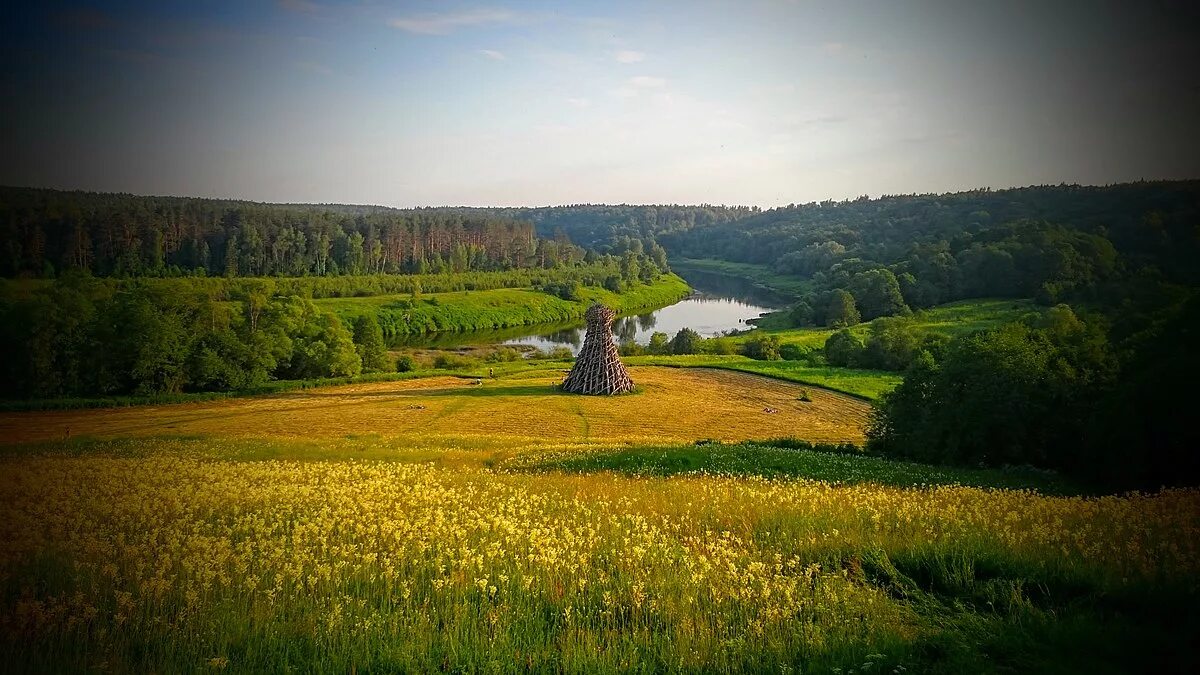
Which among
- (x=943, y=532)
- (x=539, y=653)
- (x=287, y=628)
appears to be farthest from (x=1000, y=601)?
(x=287, y=628)

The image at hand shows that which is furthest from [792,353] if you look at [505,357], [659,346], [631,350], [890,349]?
[505,357]

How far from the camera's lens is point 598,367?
69.2 m

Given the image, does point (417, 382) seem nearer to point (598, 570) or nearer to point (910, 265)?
point (598, 570)

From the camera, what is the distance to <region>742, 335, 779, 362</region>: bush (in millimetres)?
98188

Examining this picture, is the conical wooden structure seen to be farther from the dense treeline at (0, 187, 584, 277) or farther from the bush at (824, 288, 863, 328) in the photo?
the bush at (824, 288, 863, 328)

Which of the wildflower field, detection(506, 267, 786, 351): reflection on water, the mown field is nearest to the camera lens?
the wildflower field

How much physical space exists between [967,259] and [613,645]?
138995 millimetres

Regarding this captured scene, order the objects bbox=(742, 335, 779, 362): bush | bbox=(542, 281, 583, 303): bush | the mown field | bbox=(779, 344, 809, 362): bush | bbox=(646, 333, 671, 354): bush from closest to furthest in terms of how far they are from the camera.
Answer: the mown field < bbox=(742, 335, 779, 362): bush < bbox=(779, 344, 809, 362): bush < bbox=(646, 333, 671, 354): bush < bbox=(542, 281, 583, 303): bush

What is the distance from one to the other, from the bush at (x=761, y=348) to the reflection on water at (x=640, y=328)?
29824 mm

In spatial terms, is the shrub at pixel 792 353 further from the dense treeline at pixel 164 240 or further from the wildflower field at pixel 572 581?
the wildflower field at pixel 572 581

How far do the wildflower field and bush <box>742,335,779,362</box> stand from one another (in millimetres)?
85005

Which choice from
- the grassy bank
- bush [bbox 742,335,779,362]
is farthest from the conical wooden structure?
the grassy bank

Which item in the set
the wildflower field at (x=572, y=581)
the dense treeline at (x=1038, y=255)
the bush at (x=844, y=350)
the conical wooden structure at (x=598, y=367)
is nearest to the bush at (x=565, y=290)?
the dense treeline at (x=1038, y=255)

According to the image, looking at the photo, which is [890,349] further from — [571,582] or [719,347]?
[571,582]
